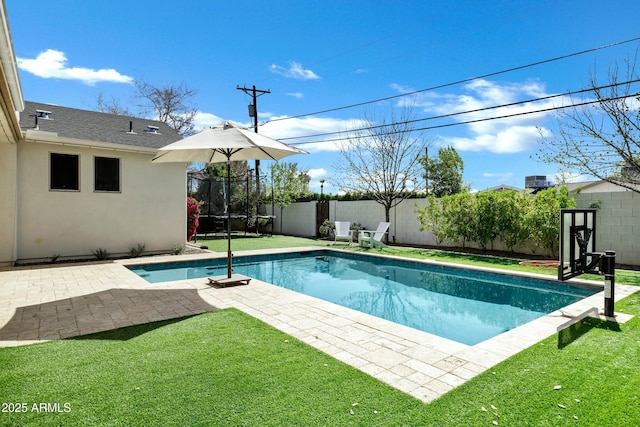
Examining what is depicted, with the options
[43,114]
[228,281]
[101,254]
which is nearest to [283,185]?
[101,254]

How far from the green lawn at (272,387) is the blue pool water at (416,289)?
1764mm

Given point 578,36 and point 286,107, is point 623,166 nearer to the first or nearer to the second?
point 578,36

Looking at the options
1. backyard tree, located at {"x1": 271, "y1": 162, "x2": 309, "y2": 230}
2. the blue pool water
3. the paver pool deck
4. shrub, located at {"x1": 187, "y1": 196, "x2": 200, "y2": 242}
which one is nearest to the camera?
the paver pool deck

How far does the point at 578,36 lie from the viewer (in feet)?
31.6

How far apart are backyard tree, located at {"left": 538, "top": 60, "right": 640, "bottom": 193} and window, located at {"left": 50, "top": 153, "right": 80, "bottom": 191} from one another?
12.5 metres

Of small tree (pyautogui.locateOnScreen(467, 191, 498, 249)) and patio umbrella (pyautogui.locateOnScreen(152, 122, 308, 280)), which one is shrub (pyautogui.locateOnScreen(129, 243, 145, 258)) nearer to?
patio umbrella (pyautogui.locateOnScreen(152, 122, 308, 280))

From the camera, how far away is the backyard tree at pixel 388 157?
573 inches

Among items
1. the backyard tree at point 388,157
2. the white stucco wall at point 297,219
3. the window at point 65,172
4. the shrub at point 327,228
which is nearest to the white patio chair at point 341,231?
the backyard tree at point 388,157

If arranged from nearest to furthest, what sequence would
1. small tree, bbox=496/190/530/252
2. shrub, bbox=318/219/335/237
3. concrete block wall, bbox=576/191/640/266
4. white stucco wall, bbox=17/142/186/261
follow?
white stucco wall, bbox=17/142/186/261
concrete block wall, bbox=576/191/640/266
small tree, bbox=496/190/530/252
shrub, bbox=318/219/335/237

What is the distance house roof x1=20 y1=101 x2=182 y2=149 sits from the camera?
8852 mm

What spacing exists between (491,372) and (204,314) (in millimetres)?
3351

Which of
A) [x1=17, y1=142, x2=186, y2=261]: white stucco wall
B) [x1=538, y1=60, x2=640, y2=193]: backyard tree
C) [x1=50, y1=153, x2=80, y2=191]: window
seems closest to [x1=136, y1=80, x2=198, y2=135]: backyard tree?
[x1=17, y1=142, x2=186, y2=261]: white stucco wall

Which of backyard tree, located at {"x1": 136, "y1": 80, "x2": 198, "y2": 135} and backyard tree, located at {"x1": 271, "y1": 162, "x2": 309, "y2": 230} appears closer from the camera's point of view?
backyard tree, located at {"x1": 271, "y1": 162, "x2": 309, "y2": 230}

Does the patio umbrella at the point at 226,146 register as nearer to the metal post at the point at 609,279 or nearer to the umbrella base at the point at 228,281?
the umbrella base at the point at 228,281
